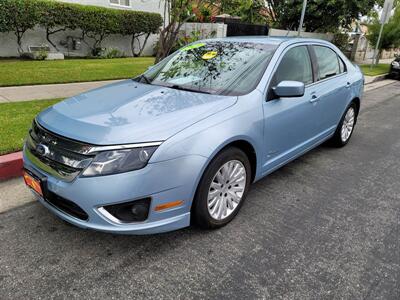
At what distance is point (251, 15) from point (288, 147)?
16.5 m

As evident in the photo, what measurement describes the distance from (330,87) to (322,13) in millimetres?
14825

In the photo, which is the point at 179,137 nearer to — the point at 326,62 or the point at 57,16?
the point at 326,62

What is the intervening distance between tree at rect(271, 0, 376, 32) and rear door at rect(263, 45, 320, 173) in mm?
14080

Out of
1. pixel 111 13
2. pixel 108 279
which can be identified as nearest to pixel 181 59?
pixel 108 279

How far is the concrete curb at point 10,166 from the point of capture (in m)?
3.75

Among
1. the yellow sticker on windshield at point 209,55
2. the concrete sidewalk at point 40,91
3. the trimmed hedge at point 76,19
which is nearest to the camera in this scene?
the yellow sticker on windshield at point 209,55

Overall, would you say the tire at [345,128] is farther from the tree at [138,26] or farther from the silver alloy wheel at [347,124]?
the tree at [138,26]

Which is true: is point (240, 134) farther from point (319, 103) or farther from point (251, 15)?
point (251, 15)

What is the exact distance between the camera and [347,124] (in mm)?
5301

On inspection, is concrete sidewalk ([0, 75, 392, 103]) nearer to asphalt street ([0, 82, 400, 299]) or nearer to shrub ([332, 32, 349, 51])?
asphalt street ([0, 82, 400, 299])

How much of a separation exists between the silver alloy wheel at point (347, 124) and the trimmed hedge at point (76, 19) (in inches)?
397

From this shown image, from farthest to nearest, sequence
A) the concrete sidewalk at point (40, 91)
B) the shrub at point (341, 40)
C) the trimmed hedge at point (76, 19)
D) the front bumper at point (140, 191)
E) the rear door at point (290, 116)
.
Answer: the shrub at point (341, 40) < the trimmed hedge at point (76, 19) < the concrete sidewalk at point (40, 91) < the rear door at point (290, 116) < the front bumper at point (140, 191)

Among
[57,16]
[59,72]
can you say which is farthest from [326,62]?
[57,16]

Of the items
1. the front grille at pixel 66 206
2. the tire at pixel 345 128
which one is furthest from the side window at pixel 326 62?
the front grille at pixel 66 206
